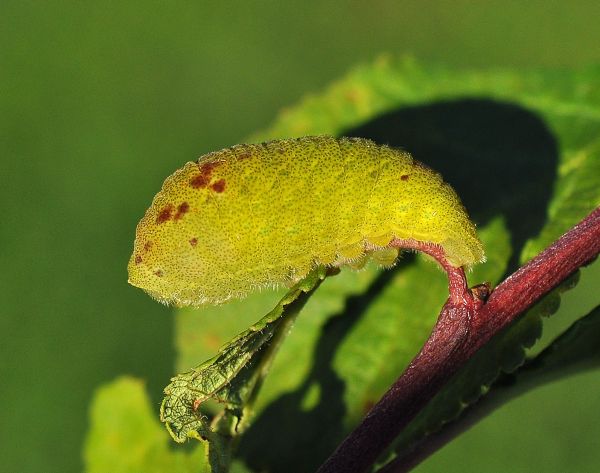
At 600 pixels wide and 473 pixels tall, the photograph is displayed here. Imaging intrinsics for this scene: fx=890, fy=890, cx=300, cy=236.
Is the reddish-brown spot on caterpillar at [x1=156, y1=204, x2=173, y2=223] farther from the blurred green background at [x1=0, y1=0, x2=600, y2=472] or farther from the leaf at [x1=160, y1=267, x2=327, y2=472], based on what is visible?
the blurred green background at [x1=0, y1=0, x2=600, y2=472]

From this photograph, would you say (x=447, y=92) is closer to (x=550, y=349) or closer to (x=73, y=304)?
(x=550, y=349)

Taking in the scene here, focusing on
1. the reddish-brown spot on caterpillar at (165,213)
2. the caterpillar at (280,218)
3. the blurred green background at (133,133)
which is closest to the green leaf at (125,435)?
the caterpillar at (280,218)

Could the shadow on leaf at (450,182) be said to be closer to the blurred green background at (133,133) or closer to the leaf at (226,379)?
Result: the leaf at (226,379)

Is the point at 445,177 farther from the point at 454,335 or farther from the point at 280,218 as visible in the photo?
the point at 454,335

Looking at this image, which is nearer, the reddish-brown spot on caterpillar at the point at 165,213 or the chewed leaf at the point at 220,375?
the chewed leaf at the point at 220,375

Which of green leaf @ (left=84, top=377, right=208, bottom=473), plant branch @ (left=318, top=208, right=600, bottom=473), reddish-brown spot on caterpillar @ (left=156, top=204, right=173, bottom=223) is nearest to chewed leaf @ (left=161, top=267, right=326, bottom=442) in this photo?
plant branch @ (left=318, top=208, right=600, bottom=473)

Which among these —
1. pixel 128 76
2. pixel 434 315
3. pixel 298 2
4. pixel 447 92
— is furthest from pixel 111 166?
pixel 434 315
